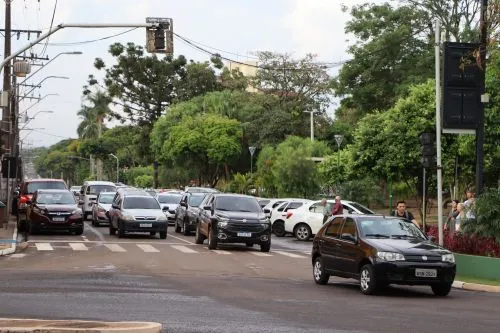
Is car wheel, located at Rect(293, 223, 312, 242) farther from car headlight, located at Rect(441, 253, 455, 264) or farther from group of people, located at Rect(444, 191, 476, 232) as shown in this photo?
car headlight, located at Rect(441, 253, 455, 264)

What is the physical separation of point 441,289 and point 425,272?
865mm

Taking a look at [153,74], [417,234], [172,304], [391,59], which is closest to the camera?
[172,304]

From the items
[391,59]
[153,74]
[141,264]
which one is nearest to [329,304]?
[141,264]

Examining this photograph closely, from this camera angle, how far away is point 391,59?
183ft

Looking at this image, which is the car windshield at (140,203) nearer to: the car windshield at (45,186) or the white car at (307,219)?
the white car at (307,219)

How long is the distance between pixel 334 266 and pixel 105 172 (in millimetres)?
133663

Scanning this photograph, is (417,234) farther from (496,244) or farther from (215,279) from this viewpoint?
(215,279)

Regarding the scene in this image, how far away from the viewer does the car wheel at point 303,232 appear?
121 feet

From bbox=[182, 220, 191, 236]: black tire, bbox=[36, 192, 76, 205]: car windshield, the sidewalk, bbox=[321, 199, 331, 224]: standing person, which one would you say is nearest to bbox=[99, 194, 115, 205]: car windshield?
the sidewalk

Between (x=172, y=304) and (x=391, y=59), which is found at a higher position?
(x=391, y=59)

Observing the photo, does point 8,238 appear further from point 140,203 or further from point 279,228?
point 279,228

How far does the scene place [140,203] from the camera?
1341 inches

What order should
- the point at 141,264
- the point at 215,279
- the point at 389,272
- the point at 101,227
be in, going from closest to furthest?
the point at 389,272 → the point at 215,279 → the point at 141,264 → the point at 101,227

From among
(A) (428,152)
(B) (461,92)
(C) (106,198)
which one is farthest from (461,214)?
(C) (106,198)
